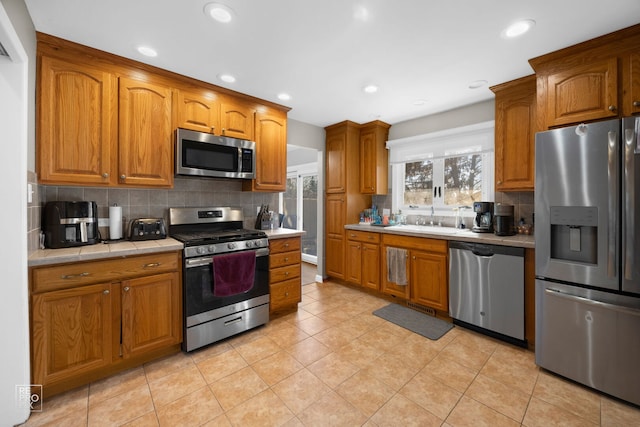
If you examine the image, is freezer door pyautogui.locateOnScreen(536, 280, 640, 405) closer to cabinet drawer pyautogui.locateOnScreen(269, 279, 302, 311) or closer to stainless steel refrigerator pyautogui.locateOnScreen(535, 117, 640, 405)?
stainless steel refrigerator pyautogui.locateOnScreen(535, 117, 640, 405)

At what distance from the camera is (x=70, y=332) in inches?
70.1

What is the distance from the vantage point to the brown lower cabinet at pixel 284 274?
9.41 feet

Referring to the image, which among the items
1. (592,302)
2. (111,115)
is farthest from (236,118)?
(592,302)

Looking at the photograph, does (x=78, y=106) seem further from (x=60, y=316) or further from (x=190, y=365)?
(x=190, y=365)

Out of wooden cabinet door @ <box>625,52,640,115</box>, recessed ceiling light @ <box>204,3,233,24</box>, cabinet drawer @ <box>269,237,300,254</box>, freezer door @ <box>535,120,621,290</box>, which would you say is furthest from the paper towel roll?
wooden cabinet door @ <box>625,52,640,115</box>

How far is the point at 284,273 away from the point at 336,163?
1.88 meters

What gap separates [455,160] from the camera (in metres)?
3.51

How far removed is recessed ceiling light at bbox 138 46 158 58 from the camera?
2061 mm

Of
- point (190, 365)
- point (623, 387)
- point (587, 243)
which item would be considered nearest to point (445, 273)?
point (587, 243)

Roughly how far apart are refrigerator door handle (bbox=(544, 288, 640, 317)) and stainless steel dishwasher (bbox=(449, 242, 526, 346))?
0.33 metres

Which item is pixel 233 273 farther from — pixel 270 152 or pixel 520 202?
pixel 520 202

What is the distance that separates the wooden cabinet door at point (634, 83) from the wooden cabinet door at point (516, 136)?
0.68 metres

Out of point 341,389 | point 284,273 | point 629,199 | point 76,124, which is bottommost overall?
point 341,389

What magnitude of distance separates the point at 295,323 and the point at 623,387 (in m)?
2.45
